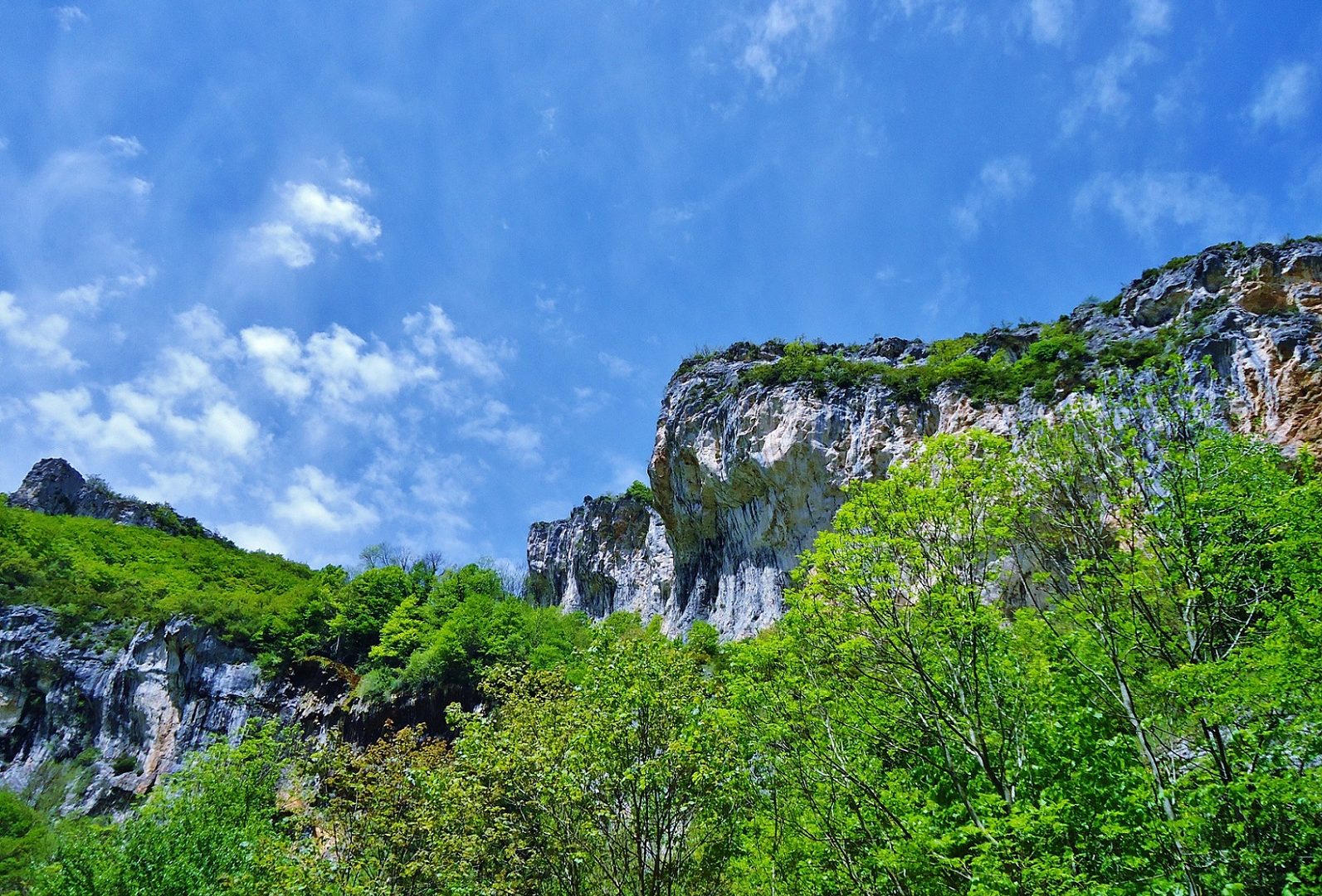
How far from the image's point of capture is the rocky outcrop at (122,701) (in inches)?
1597

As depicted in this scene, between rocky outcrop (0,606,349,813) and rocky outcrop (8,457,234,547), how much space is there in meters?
37.6

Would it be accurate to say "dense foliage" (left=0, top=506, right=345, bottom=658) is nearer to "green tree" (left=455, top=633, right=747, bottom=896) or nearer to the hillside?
the hillside

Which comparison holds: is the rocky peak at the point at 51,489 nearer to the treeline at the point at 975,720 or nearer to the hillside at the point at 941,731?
the hillside at the point at 941,731

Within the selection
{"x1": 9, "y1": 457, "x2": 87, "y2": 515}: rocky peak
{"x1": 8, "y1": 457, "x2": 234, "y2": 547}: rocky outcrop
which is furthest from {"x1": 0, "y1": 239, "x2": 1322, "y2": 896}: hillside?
{"x1": 9, "y1": 457, "x2": 87, "y2": 515}: rocky peak

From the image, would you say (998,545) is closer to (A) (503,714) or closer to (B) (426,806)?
(A) (503,714)

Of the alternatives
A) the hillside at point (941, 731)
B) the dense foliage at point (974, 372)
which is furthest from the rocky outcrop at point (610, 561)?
the hillside at point (941, 731)

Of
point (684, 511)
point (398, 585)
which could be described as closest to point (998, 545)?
point (684, 511)

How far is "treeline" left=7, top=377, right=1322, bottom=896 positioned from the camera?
25.4 feet

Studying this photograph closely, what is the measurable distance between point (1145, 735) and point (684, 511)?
4390 cm

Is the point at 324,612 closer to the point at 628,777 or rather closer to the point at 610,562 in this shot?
the point at 610,562

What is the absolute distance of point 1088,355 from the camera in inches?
1358

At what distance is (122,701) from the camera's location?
43.7 meters

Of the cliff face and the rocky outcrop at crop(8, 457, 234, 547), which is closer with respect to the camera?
the cliff face

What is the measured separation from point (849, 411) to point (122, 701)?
47.9 m
